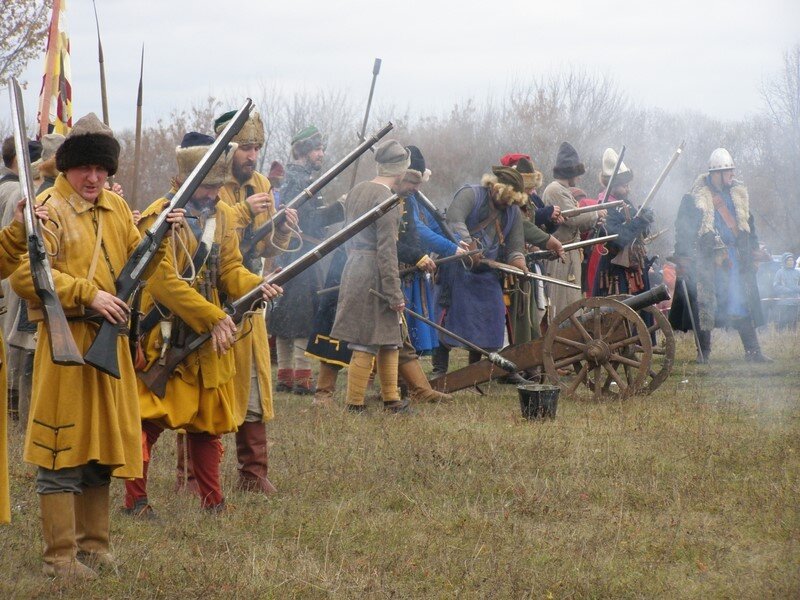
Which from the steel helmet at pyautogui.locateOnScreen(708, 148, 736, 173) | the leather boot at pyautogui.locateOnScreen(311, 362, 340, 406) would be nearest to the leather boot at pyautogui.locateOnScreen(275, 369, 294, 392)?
the leather boot at pyautogui.locateOnScreen(311, 362, 340, 406)

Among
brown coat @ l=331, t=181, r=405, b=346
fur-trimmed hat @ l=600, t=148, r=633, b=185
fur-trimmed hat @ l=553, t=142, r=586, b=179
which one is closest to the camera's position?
brown coat @ l=331, t=181, r=405, b=346

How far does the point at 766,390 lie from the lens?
8.72 metres

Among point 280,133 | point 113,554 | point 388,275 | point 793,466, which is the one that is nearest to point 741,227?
Answer: point 388,275

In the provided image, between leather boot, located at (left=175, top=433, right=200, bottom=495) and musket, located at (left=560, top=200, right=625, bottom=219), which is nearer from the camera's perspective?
leather boot, located at (left=175, top=433, right=200, bottom=495)

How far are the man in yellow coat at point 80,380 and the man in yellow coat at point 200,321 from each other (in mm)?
556

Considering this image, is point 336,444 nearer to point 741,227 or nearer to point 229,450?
point 229,450

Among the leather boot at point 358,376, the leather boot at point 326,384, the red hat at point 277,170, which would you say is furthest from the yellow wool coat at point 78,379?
the red hat at point 277,170

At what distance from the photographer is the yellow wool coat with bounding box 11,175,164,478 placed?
13.8ft

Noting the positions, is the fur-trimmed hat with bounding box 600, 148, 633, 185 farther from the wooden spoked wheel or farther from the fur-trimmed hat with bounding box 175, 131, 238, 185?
the fur-trimmed hat with bounding box 175, 131, 238, 185

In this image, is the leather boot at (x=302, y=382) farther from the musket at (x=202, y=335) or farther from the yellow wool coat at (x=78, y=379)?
the yellow wool coat at (x=78, y=379)

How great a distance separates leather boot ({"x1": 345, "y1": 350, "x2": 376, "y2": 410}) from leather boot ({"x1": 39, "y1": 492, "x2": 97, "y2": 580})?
3.81m

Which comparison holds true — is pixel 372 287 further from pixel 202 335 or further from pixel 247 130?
pixel 202 335

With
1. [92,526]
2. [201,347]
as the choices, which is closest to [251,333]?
[201,347]

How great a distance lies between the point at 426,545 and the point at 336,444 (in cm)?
196
